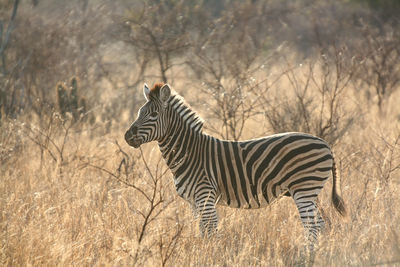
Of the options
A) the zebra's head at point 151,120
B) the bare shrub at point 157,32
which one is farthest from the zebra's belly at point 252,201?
the bare shrub at point 157,32

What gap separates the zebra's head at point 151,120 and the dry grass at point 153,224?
1.25ft

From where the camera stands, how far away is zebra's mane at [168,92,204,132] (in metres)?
4.87

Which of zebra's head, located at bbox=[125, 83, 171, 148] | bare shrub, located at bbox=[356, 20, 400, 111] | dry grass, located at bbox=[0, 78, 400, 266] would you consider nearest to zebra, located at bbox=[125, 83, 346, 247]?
zebra's head, located at bbox=[125, 83, 171, 148]

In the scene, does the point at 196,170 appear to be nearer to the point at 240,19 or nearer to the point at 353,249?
the point at 353,249

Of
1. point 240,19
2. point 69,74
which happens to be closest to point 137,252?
point 69,74

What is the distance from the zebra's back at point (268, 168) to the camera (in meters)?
4.59

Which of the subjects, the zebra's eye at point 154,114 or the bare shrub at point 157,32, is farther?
the bare shrub at point 157,32

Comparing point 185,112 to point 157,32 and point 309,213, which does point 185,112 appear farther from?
point 157,32

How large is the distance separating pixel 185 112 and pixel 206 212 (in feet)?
2.96

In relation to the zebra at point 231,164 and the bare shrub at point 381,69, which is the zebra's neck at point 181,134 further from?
the bare shrub at point 381,69

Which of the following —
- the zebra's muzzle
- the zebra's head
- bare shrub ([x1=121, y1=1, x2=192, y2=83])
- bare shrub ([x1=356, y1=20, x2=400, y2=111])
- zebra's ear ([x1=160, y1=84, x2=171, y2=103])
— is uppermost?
bare shrub ([x1=121, y1=1, x2=192, y2=83])

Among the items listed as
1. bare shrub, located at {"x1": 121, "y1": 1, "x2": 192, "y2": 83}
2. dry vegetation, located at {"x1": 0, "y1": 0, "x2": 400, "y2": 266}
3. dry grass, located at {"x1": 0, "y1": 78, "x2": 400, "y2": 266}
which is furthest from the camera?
bare shrub, located at {"x1": 121, "y1": 1, "x2": 192, "y2": 83}

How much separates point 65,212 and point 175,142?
1185mm

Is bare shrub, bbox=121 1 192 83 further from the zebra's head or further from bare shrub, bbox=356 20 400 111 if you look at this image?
the zebra's head
